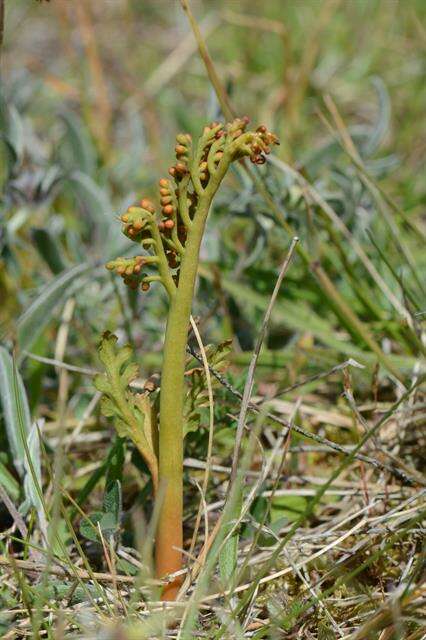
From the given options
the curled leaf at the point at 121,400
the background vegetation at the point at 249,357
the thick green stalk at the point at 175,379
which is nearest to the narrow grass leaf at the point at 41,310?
the background vegetation at the point at 249,357

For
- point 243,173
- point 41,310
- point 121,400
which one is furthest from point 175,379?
point 243,173

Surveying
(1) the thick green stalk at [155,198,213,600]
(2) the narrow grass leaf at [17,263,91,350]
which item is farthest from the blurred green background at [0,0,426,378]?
(1) the thick green stalk at [155,198,213,600]

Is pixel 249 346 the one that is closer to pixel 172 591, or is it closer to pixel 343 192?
pixel 343 192

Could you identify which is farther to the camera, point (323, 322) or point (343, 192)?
point (343, 192)

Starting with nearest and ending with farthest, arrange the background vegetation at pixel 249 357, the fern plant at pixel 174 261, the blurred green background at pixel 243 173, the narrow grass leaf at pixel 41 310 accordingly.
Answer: the fern plant at pixel 174 261
the background vegetation at pixel 249 357
the narrow grass leaf at pixel 41 310
the blurred green background at pixel 243 173

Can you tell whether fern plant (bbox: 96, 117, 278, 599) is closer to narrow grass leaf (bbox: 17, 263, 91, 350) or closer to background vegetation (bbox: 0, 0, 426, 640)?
background vegetation (bbox: 0, 0, 426, 640)

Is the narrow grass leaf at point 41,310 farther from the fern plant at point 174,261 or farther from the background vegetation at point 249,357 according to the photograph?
the fern plant at point 174,261

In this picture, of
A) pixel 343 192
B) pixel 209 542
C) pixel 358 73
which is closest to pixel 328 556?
pixel 209 542
